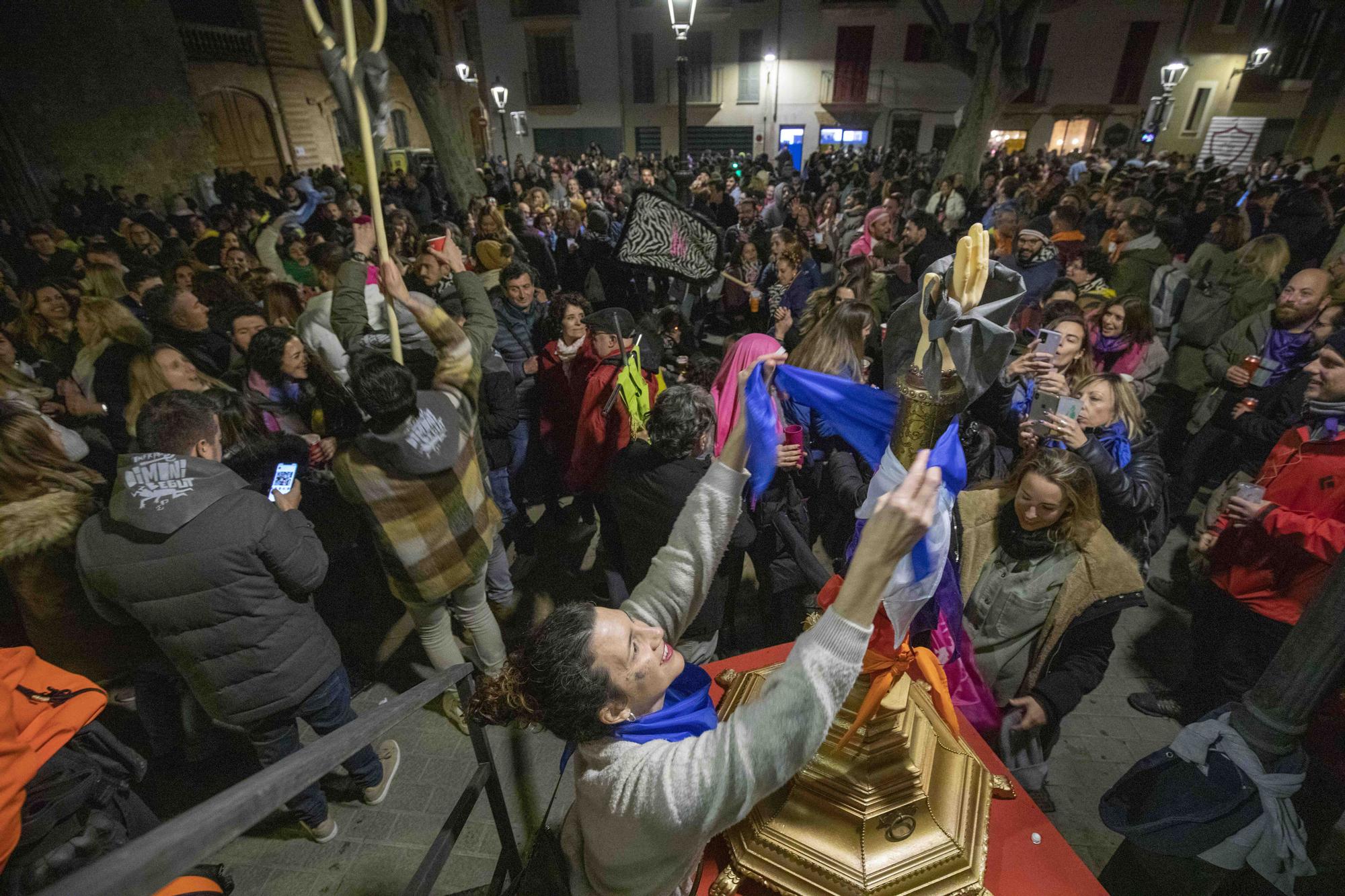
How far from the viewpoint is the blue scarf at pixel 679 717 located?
4.25 feet

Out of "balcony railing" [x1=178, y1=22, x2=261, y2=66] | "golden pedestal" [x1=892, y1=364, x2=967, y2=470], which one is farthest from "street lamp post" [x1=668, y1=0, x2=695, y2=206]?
"balcony railing" [x1=178, y1=22, x2=261, y2=66]

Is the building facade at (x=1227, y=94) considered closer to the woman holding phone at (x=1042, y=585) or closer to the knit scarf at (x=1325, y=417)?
the knit scarf at (x=1325, y=417)

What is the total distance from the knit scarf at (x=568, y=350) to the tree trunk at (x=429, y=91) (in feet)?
26.7

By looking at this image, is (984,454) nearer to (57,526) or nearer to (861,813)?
(861,813)

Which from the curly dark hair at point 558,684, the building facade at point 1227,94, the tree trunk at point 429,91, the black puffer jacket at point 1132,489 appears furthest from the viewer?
the building facade at point 1227,94

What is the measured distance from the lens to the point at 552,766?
301cm

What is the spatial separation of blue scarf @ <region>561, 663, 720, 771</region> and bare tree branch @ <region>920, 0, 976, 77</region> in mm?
13768

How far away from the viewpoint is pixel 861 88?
28234 mm

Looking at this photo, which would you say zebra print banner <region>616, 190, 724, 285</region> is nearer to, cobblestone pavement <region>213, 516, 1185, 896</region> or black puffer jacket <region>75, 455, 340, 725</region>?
black puffer jacket <region>75, 455, 340, 725</region>

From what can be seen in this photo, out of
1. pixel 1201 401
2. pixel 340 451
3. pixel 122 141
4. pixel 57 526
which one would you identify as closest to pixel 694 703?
pixel 340 451

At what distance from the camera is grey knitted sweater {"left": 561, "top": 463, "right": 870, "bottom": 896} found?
3.43 feet

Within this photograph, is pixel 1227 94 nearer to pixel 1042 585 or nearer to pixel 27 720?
pixel 1042 585

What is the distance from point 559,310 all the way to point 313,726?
266 cm

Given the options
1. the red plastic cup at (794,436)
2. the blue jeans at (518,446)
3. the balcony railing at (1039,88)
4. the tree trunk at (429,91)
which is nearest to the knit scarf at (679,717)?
the red plastic cup at (794,436)
